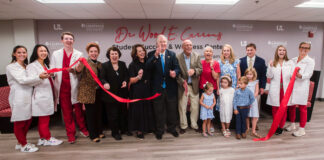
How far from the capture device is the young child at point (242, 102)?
9.36 ft

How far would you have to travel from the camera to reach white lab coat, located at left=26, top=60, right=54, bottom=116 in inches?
101

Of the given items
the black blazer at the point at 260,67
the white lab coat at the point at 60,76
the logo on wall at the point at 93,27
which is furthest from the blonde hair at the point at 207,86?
the logo on wall at the point at 93,27

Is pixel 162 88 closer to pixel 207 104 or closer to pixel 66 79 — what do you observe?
pixel 207 104

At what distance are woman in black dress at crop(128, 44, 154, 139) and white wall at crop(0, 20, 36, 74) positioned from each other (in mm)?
3654

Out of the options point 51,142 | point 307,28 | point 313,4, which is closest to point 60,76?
point 51,142

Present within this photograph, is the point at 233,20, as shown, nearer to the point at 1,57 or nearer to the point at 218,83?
the point at 218,83

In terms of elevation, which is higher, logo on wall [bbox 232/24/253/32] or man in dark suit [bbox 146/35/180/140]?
logo on wall [bbox 232/24/253/32]

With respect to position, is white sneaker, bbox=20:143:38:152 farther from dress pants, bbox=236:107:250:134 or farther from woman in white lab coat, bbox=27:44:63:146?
dress pants, bbox=236:107:250:134

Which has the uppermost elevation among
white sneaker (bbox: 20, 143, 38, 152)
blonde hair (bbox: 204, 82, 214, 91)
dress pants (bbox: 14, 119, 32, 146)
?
A: blonde hair (bbox: 204, 82, 214, 91)

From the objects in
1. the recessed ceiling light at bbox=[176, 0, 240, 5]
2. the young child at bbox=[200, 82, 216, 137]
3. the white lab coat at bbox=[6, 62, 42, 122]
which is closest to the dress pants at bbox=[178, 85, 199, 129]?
the young child at bbox=[200, 82, 216, 137]

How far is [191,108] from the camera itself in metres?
3.18

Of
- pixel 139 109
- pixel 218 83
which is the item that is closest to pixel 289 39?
pixel 218 83

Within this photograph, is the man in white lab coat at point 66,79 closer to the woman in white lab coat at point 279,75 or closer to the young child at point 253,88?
the young child at point 253,88

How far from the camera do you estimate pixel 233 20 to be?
5.11m
